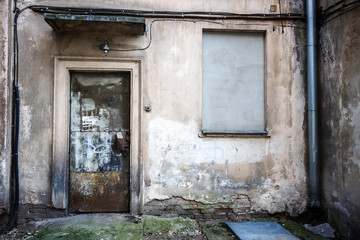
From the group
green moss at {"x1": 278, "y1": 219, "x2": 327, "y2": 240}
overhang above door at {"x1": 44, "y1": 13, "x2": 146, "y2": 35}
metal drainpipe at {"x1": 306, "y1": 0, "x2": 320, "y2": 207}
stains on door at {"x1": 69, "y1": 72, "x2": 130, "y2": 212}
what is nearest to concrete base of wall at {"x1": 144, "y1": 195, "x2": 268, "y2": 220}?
green moss at {"x1": 278, "y1": 219, "x2": 327, "y2": 240}

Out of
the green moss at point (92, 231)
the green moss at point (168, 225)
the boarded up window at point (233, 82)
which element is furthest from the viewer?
the boarded up window at point (233, 82)

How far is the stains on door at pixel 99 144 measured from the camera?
462cm

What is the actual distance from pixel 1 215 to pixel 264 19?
5.53 m

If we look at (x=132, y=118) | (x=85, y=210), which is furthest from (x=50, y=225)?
(x=132, y=118)

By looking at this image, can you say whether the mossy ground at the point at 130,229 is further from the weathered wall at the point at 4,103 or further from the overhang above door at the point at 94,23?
the overhang above door at the point at 94,23

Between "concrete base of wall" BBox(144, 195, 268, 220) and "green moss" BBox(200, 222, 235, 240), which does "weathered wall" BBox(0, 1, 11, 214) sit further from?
"green moss" BBox(200, 222, 235, 240)

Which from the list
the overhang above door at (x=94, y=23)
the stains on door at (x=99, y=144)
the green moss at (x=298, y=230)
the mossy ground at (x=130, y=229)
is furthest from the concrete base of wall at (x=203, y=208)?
the overhang above door at (x=94, y=23)

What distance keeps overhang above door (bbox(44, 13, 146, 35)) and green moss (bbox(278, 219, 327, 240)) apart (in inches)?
157

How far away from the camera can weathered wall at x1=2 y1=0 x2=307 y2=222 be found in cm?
442

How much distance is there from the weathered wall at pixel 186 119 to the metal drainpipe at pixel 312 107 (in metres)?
0.14

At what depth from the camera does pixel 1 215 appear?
13.9 feet

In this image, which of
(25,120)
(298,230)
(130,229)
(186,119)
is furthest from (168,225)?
(25,120)

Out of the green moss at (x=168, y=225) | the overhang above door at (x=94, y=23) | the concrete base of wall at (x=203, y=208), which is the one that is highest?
the overhang above door at (x=94, y=23)

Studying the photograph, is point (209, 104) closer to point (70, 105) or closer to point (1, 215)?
point (70, 105)
